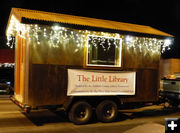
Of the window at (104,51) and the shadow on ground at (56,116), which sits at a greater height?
the window at (104,51)

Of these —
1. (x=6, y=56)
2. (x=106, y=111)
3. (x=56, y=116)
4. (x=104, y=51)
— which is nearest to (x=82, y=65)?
(x=104, y=51)

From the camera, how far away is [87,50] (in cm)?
860

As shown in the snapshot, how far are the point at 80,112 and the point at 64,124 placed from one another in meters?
0.73

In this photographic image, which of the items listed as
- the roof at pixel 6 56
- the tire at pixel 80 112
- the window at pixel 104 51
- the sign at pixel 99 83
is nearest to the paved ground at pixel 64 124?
the tire at pixel 80 112

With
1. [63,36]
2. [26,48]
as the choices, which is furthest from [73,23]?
[26,48]

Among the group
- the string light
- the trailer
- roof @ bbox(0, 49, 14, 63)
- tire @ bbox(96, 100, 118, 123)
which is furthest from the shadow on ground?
A: roof @ bbox(0, 49, 14, 63)

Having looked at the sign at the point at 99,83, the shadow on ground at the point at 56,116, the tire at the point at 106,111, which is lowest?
the shadow on ground at the point at 56,116

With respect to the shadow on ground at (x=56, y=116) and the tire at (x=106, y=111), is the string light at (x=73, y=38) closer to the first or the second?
the tire at (x=106, y=111)

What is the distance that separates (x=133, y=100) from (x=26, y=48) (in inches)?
183

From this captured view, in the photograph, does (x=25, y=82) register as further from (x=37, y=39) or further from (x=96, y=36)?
(x=96, y=36)

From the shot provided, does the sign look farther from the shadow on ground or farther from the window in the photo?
the shadow on ground

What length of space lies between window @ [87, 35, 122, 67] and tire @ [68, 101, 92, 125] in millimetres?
1545

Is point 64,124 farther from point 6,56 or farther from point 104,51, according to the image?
point 6,56

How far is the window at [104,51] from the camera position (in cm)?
880
